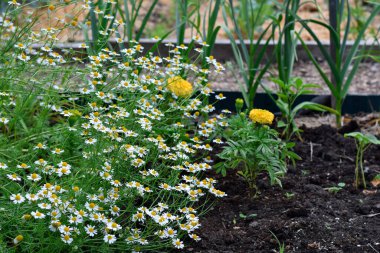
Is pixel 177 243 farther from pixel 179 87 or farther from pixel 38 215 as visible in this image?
pixel 179 87

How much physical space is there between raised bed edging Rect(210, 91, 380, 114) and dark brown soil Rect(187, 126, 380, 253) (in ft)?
2.22

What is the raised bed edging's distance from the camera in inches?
160

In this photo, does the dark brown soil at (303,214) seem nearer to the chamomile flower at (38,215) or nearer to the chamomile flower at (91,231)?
the chamomile flower at (91,231)

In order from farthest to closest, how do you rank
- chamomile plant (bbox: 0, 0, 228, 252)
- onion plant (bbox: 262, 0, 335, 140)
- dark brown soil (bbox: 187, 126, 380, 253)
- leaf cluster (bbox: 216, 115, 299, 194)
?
onion plant (bbox: 262, 0, 335, 140)
leaf cluster (bbox: 216, 115, 299, 194)
dark brown soil (bbox: 187, 126, 380, 253)
chamomile plant (bbox: 0, 0, 228, 252)

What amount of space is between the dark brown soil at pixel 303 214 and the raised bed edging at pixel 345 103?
678 mm

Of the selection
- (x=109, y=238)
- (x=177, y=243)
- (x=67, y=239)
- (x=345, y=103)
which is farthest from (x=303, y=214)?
(x=345, y=103)

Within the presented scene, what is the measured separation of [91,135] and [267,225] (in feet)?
2.33

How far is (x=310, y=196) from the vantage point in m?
3.03

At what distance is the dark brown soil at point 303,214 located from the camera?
2670 mm

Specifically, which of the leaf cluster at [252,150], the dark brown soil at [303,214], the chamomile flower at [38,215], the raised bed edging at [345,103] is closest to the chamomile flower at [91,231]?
the chamomile flower at [38,215]

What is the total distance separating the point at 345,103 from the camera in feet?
13.7

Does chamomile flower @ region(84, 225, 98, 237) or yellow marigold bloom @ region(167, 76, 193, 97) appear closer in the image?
chamomile flower @ region(84, 225, 98, 237)

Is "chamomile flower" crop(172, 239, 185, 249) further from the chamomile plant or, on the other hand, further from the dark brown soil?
the dark brown soil

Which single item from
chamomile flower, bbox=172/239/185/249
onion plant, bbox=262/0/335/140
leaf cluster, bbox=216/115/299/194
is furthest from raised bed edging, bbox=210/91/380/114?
chamomile flower, bbox=172/239/185/249
